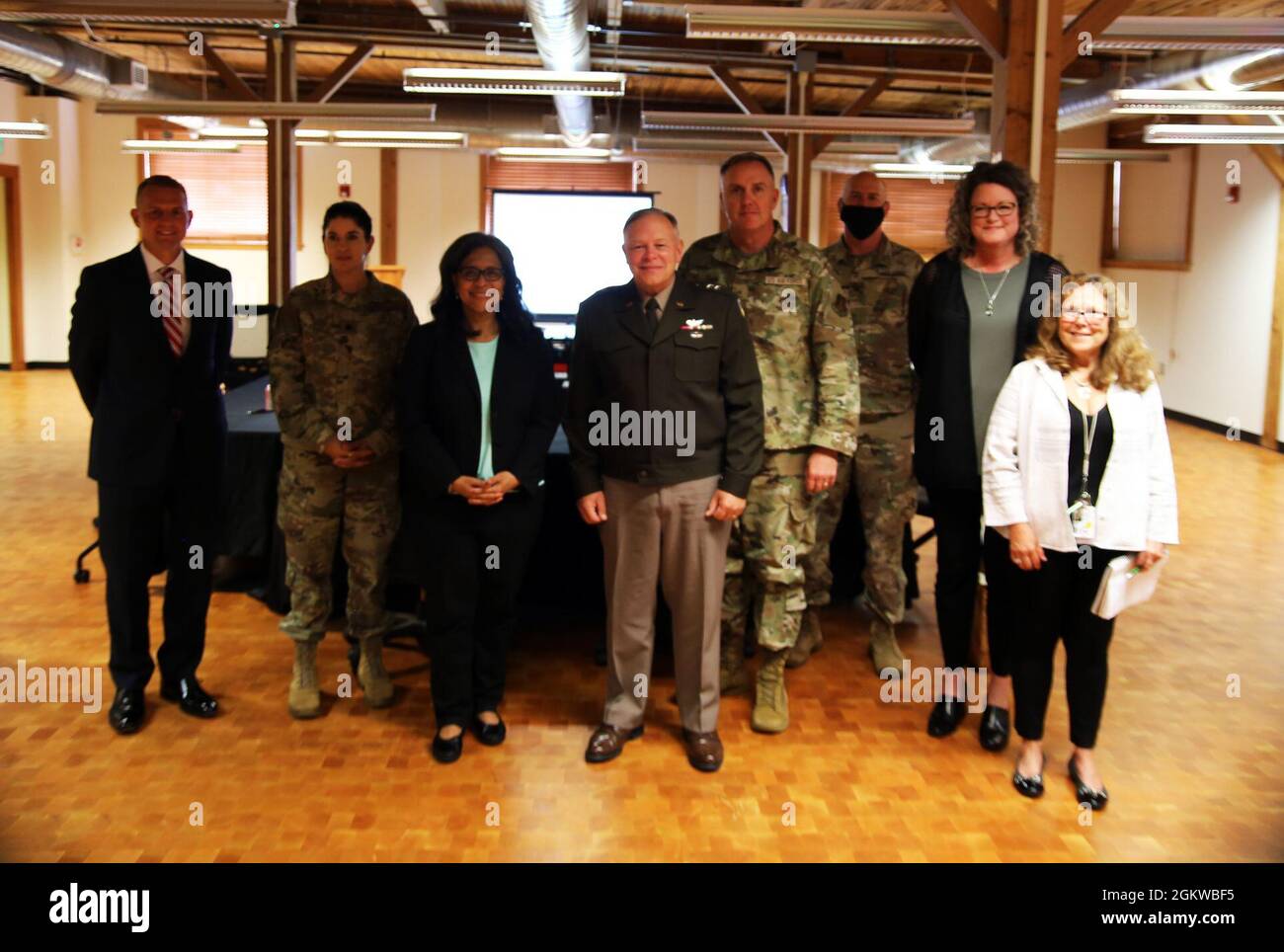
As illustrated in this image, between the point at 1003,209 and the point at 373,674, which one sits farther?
the point at 373,674

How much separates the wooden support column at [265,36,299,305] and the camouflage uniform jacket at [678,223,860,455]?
19.0ft

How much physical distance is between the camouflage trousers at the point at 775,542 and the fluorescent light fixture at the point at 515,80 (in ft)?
10.9

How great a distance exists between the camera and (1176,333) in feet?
41.2

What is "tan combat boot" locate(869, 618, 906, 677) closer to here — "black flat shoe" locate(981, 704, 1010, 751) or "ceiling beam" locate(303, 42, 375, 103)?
"black flat shoe" locate(981, 704, 1010, 751)

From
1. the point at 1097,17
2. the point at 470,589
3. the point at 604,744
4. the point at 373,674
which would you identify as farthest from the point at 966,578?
the point at 1097,17

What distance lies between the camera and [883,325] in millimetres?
4242

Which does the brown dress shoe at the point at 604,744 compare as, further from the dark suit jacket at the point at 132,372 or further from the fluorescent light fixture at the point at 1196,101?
the fluorescent light fixture at the point at 1196,101

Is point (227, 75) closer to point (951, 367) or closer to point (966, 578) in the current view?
point (951, 367)

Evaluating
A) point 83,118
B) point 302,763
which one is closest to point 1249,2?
point 302,763

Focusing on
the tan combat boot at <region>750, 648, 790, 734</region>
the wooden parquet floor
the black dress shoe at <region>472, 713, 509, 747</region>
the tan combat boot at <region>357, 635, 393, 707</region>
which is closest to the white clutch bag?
the wooden parquet floor

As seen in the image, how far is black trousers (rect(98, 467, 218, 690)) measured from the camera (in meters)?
3.70

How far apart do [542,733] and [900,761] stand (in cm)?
113

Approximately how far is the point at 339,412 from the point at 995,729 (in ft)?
7.49

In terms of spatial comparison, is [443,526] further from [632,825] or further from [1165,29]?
[1165,29]
